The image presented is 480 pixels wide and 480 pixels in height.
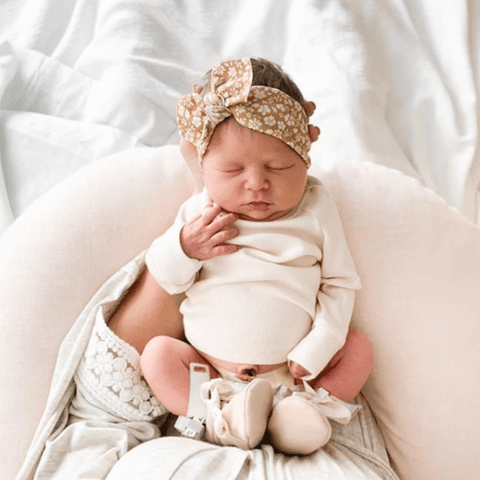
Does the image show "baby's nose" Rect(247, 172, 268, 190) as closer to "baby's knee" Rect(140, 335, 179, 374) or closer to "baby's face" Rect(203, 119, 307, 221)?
"baby's face" Rect(203, 119, 307, 221)

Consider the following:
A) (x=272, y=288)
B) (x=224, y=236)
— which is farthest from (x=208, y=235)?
(x=272, y=288)

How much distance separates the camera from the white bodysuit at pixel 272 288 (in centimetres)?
115

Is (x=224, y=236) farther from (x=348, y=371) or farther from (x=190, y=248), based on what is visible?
(x=348, y=371)

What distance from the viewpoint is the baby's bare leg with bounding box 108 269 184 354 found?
1.20 meters

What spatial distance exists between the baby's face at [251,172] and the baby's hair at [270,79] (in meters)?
0.08

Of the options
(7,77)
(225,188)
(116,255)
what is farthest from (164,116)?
(225,188)

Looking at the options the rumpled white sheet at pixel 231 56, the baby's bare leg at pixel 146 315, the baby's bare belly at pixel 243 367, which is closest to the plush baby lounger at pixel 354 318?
the baby's bare leg at pixel 146 315

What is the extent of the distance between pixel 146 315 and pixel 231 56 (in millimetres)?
924

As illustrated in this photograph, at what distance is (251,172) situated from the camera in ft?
3.65

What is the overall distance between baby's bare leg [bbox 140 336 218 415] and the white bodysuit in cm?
5

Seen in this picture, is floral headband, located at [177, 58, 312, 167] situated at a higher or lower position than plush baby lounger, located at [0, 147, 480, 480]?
higher

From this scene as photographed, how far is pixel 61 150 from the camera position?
180 cm

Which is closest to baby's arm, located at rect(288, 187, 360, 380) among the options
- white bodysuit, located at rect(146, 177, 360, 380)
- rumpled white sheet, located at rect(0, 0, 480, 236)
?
white bodysuit, located at rect(146, 177, 360, 380)

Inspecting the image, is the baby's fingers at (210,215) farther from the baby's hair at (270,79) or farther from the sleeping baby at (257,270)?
the baby's hair at (270,79)
